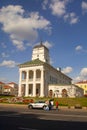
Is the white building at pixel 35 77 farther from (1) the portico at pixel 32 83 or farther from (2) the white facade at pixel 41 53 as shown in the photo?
(2) the white facade at pixel 41 53

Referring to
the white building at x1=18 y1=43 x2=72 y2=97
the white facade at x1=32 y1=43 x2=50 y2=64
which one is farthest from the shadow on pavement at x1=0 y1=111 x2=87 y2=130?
the white facade at x1=32 y1=43 x2=50 y2=64

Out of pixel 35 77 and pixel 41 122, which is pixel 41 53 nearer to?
pixel 35 77

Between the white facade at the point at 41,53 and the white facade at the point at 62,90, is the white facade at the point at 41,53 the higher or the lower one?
the higher one

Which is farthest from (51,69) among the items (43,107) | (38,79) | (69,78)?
(43,107)

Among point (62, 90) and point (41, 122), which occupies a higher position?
point (62, 90)

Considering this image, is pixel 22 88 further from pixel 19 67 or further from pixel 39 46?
pixel 39 46

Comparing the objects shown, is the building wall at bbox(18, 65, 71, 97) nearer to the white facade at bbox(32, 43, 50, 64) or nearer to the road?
the white facade at bbox(32, 43, 50, 64)

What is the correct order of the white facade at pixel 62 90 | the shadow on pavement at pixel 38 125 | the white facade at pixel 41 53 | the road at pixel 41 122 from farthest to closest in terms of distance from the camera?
the white facade at pixel 41 53, the white facade at pixel 62 90, the road at pixel 41 122, the shadow on pavement at pixel 38 125

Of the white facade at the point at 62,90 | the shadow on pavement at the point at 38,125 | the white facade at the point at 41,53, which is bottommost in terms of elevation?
the shadow on pavement at the point at 38,125

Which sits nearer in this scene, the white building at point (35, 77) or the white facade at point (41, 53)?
the white building at point (35, 77)

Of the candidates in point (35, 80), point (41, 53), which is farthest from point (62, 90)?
point (41, 53)

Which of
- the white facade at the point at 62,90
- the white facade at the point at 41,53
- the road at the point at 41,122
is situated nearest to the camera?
the road at the point at 41,122

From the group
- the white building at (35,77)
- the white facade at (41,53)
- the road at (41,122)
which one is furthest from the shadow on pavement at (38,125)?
the white facade at (41,53)

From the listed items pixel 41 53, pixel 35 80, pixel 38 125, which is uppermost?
pixel 41 53
